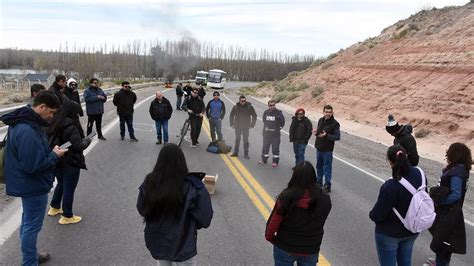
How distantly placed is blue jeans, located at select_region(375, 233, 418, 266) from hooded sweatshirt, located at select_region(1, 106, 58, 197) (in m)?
3.57

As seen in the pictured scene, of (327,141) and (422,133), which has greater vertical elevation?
(327,141)

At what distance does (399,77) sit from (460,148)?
26059 millimetres

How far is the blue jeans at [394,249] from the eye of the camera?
460 cm

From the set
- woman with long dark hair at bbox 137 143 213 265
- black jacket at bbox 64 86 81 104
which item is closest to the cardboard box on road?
woman with long dark hair at bbox 137 143 213 265

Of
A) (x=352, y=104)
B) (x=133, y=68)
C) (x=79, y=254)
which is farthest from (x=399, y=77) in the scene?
(x=133, y=68)

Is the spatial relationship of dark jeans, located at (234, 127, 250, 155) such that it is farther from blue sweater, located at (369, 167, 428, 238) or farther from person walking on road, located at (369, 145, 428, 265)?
blue sweater, located at (369, 167, 428, 238)

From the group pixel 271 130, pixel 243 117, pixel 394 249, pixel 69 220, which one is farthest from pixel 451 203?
pixel 243 117

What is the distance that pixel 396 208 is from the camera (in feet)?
14.6

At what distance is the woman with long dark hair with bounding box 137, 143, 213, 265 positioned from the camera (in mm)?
3586

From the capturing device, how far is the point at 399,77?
96.8ft

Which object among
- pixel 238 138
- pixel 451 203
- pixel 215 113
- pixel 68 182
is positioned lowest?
pixel 238 138

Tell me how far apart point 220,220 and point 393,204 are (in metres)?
3.16

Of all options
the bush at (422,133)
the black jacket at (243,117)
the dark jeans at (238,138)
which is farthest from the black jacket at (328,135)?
the bush at (422,133)

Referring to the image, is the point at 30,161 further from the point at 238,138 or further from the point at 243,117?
the point at 243,117
